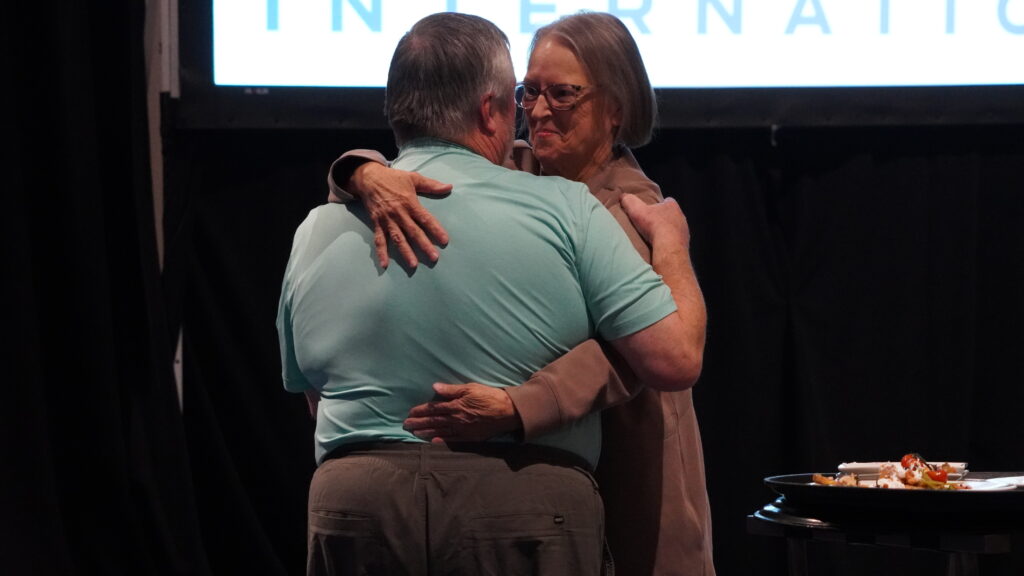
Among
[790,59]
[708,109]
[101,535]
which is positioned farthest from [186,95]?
[790,59]

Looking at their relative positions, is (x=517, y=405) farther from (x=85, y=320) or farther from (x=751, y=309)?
(x=751, y=309)

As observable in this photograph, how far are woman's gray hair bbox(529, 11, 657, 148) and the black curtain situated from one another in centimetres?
175

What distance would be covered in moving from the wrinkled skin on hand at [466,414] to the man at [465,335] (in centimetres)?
2

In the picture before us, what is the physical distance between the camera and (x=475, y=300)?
4.44 feet

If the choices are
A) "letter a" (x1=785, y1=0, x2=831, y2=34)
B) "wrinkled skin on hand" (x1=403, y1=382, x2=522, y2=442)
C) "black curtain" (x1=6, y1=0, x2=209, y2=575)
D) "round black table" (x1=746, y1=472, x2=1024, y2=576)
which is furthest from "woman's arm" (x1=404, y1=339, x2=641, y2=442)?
"letter a" (x1=785, y1=0, x2=831, y2=34)

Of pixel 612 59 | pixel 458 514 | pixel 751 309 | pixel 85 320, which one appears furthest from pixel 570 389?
pixel 751 309

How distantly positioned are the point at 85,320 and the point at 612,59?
74.7 inches

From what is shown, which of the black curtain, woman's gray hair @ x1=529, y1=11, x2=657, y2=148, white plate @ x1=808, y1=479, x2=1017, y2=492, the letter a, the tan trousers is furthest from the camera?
the letter a

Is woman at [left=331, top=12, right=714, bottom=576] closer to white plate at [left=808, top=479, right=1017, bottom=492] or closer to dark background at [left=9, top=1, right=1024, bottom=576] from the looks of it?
white plate at [left=808, top=479, right=1017, bottom=492]

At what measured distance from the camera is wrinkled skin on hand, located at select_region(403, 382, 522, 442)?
133 centimetres

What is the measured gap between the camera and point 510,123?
149 centimetres

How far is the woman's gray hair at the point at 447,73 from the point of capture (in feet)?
4.67

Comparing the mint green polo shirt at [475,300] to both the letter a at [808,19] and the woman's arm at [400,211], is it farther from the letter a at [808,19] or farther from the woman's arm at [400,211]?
the letter a at [808,19]

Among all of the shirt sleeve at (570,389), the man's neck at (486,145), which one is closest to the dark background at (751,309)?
the man's neck at (486,145)
